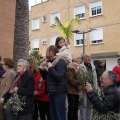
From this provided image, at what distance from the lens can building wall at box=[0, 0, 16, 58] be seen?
13.5 meters

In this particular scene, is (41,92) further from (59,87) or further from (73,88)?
(59,87)

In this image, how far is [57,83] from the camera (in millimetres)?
5367

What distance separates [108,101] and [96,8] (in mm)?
24166

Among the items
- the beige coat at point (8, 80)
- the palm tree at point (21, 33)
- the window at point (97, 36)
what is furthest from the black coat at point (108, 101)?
the window at point (97, 36)

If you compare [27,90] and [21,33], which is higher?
[21,33]

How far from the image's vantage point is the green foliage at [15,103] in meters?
5.05

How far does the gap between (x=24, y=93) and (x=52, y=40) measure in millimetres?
26941

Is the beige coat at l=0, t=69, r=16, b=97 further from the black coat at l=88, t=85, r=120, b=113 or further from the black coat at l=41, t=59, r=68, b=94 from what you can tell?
the black coat at l=88, t=85, r=120, b=113

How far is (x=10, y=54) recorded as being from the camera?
45.2 feet

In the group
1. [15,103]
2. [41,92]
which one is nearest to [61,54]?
[41,92]

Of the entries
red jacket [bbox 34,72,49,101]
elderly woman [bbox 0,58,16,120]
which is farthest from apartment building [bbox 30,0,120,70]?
elderly woman [bbox 0,58,16,120]

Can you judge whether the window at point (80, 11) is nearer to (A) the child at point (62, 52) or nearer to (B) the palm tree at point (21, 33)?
(B) the palm tree at point (21, 33)

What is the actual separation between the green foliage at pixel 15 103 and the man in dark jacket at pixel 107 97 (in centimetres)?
148

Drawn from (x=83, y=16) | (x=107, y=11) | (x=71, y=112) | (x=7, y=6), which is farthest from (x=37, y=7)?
(x=71, y=112)
